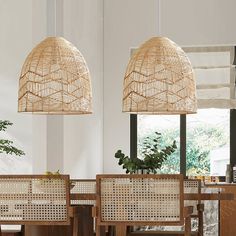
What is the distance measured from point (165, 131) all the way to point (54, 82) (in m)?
4.52

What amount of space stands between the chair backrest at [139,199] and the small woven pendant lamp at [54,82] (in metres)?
0.74

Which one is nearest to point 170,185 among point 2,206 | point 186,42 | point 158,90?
point 158,90

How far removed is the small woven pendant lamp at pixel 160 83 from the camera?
5191 mm

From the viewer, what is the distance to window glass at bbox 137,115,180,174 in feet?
31.1

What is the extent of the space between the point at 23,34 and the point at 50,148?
1325 mm

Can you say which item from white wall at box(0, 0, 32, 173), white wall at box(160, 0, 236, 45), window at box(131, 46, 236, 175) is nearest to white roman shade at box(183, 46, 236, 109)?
window at box(131, 46, 236, 175)

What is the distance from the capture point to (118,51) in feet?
31.3

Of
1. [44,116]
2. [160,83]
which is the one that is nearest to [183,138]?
[44,116]

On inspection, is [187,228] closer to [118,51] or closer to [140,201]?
[140,201]

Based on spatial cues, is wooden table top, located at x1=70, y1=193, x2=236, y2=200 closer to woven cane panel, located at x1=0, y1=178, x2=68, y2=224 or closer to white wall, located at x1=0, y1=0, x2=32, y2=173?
woven cane panel, located at x1=0, y1=178, x2=68, y2=224

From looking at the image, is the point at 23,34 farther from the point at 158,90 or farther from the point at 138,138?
the point at 138,138

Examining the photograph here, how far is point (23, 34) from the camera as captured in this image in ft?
22.6

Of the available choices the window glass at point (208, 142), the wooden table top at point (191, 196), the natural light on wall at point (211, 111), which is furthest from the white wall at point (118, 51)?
the wooden table top at point (191, 196)

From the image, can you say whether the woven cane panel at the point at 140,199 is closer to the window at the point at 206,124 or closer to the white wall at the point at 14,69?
the white wall at the point at 14,69
